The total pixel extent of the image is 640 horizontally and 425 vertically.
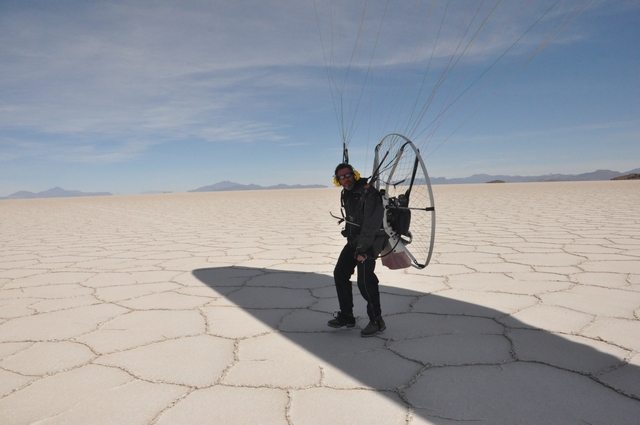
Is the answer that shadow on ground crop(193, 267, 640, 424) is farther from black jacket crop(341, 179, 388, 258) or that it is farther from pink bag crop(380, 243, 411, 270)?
black jacket crop(341, 179, 388, 258)

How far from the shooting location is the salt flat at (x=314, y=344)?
5.72 feet

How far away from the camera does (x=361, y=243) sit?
2.36 m

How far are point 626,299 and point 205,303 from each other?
9.39 ft

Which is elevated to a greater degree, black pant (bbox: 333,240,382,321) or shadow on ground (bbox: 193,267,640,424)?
black pant (bbox: 333,240,382,321)

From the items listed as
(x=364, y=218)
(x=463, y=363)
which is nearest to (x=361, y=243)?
(x=364, y=218)

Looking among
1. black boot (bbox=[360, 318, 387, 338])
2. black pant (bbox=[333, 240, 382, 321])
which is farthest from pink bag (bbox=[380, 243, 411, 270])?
black boot (bbox=[360, 318, 387, 338])

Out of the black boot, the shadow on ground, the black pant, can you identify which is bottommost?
the shadow on ground

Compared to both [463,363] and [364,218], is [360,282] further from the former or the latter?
[463,363]

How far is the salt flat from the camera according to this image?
1742 millimetres

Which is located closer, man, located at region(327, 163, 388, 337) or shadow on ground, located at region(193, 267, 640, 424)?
shadow on ground, located at region(193, 267, 640, 424)

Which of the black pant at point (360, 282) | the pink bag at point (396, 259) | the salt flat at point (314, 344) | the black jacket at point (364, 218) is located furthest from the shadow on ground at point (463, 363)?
the black jacket at point (364, 218)

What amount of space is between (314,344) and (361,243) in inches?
23.6

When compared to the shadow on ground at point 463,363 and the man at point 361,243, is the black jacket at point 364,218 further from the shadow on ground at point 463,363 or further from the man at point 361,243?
the shadow on ground at point 463,363

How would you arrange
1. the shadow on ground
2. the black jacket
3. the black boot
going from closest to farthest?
the shadow on ground, the black jacket, the black boot
